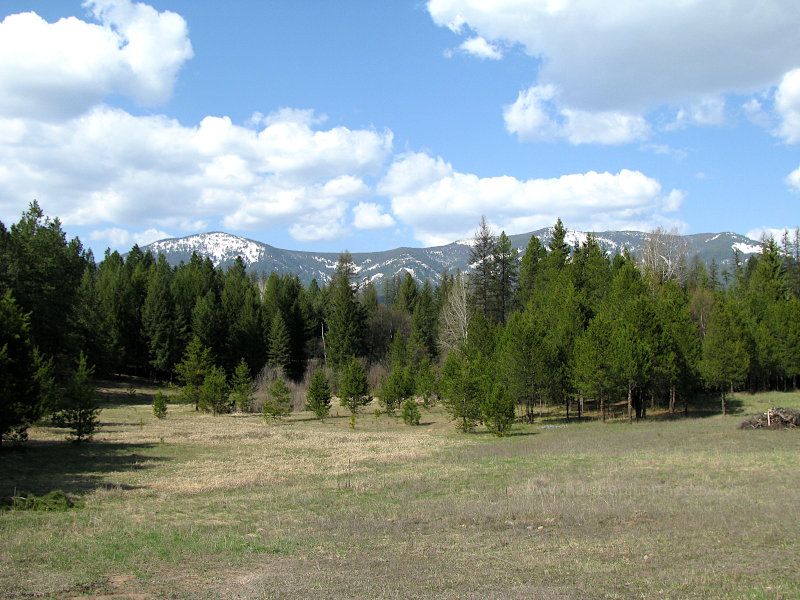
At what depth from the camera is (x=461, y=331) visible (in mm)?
62844

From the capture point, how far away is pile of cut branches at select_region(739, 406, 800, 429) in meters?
33.1

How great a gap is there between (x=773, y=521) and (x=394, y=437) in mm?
25832

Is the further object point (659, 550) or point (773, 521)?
point (773, 521)

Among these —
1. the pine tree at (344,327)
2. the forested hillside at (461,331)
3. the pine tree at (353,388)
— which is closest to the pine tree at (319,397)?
the pine tree at (353,388)

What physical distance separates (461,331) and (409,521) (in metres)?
48.4

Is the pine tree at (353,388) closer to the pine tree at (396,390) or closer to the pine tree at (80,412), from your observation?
the pine tree at (396,390)

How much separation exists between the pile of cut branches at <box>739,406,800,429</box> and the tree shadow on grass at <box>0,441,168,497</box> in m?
32.6

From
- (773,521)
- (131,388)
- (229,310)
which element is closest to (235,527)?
(773,521)

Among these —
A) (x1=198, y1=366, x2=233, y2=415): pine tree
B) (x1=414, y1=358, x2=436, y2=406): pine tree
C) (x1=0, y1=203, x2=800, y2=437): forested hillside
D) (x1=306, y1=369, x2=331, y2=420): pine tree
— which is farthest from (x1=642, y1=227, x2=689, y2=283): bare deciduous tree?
(x1=198, y1=366, x2=233, y2=415): pine tree

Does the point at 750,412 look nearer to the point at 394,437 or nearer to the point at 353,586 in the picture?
the point at 394,437

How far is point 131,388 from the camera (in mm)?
62750

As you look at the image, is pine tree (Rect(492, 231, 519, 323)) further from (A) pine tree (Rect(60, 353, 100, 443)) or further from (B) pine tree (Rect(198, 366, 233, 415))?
(A) pine tree (Rect(60, 353, 100, 443))

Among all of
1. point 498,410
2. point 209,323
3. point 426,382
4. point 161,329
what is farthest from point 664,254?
point 161,329

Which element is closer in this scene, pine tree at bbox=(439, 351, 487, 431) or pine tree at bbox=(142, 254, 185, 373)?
pine tree at bbox=(439, 351, 487, 431)
